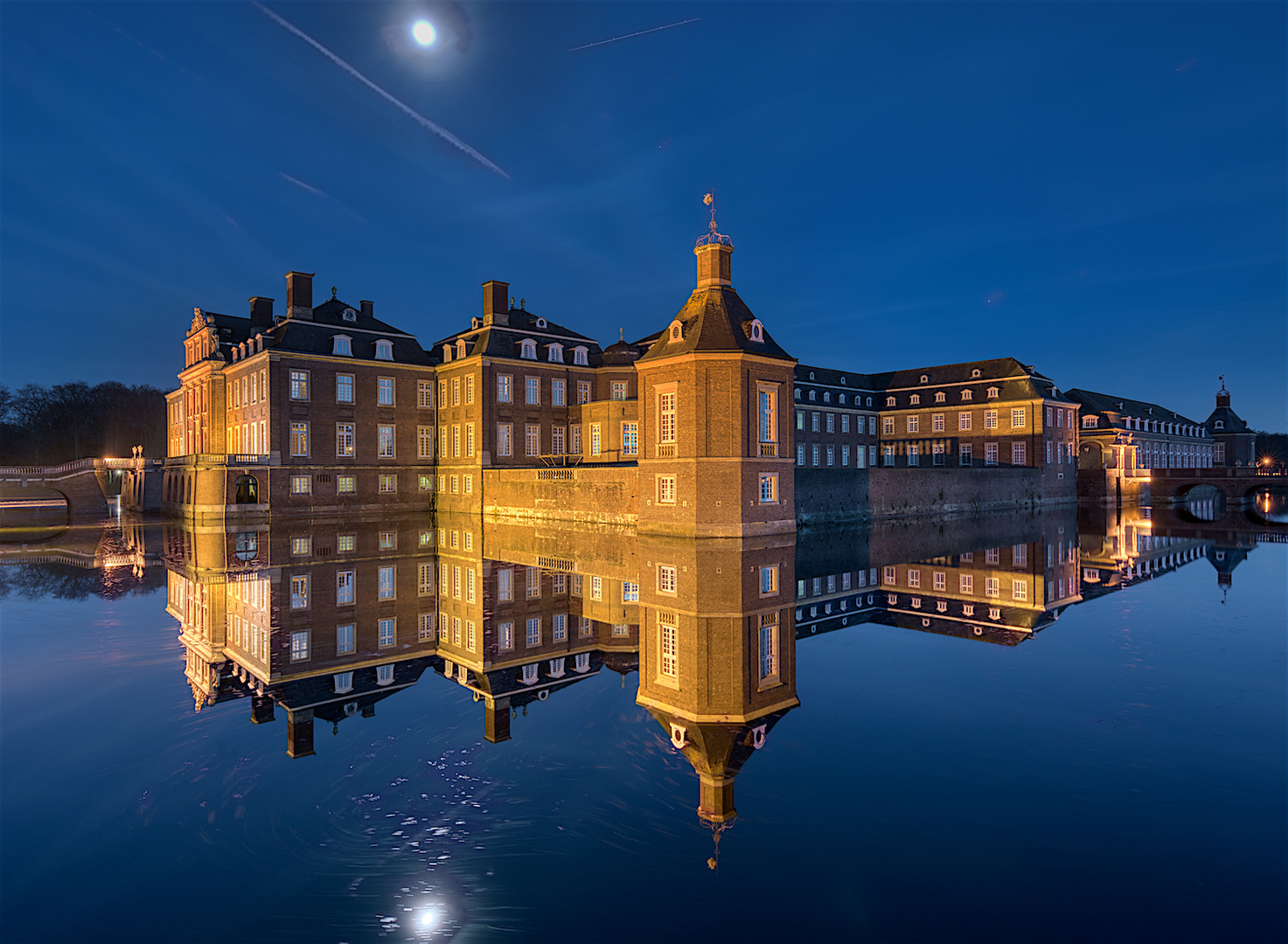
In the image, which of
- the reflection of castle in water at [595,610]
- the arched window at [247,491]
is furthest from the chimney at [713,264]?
the arched window at [247,491]

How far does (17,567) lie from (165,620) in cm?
1277

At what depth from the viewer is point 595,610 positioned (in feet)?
45.0

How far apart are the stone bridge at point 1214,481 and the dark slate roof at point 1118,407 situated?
8970mm

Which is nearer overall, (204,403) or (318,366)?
(318,366)

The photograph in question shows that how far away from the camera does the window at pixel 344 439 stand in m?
39.6

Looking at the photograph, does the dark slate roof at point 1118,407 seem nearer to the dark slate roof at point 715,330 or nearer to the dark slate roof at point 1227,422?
the dark slate roof at point 1227,422

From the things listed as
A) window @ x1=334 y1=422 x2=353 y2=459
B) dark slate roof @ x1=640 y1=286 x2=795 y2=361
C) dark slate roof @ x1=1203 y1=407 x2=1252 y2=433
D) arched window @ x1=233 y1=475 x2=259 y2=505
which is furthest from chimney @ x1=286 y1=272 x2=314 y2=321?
dark slate roof @ x1=1203 y1=407 x2=1252 y2=433

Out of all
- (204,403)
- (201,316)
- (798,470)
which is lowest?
(798,470)

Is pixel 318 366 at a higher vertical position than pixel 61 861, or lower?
higher

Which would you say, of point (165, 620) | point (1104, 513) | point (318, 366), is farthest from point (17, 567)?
point (1104, 513)

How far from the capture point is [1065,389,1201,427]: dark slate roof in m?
66.4

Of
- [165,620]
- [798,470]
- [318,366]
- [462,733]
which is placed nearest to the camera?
[462,733]

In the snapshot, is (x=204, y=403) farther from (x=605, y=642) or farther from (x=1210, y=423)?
(x=1210, y=423)

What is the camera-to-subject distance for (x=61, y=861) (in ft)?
16.2
